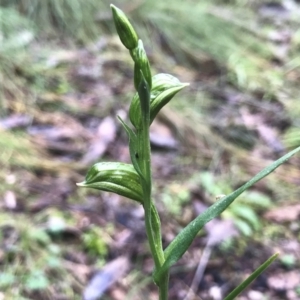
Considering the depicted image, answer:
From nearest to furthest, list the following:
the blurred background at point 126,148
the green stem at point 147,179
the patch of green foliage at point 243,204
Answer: the green stem at point 147,179 → the blurred background at point 126,148 → the patch of green foliage at point 243,204

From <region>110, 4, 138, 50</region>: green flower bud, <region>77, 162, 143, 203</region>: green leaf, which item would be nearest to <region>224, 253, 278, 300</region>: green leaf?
<region>77, 162, 143, 203</region>: green leaf

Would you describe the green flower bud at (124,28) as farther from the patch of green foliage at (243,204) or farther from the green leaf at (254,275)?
the patch of green foliage at (243,204)

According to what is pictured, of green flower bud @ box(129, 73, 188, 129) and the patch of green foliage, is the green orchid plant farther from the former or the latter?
the patch of green foliage

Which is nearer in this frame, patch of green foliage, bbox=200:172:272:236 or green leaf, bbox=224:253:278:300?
green leaf, bbox=224:253:278:300

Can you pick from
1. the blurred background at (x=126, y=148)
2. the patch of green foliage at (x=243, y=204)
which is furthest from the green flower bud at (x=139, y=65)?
the patch of green foliage at (x=243, y=204)

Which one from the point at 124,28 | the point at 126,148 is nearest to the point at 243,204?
the point at 126,148

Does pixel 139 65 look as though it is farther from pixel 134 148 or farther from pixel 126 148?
pixel 126 148
